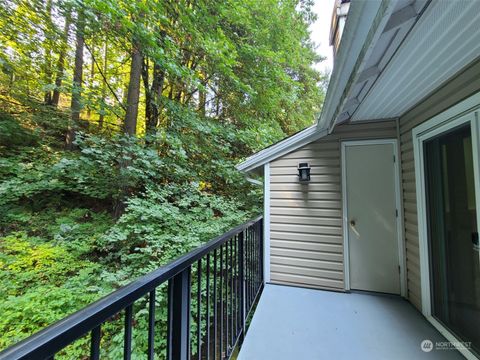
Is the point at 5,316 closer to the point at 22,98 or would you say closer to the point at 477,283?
the point at 22,98

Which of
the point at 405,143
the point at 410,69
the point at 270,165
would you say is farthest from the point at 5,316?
the point at 405,143

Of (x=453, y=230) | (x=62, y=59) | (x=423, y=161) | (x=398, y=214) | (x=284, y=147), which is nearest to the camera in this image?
(x=453, y=230)

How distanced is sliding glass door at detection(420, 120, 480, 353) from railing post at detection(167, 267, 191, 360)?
6.93 feet

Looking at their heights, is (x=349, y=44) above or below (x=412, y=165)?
above

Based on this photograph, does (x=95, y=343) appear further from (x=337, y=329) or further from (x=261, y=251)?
(x=261, y=251)

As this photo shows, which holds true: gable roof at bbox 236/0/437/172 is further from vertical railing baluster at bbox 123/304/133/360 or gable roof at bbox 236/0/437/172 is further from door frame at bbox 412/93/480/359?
vertical railing baluster at bbox 123/304/133/360

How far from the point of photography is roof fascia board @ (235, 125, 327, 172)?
323cm

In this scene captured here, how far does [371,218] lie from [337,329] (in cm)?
145

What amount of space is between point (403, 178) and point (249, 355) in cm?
265

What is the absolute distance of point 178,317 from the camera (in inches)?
41.6

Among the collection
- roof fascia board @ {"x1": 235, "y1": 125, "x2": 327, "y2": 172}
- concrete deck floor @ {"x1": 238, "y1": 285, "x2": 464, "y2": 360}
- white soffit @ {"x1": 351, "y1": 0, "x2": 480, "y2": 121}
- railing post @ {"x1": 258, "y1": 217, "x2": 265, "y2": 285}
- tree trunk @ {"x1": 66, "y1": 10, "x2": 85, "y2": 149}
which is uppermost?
tree trunk @ {"x1": 66, "y1": 10, "x2": 85, "y2": 149}

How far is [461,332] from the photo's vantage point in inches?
75.5

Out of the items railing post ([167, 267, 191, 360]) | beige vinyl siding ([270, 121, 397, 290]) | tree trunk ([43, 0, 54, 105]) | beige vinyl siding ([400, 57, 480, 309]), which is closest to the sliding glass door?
beige vinyl siding ([400, 57, 480, 309])

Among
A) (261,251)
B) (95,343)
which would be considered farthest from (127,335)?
(261,251)
